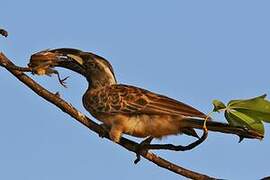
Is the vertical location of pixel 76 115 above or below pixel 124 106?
below

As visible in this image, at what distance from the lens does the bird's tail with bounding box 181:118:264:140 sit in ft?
9.11

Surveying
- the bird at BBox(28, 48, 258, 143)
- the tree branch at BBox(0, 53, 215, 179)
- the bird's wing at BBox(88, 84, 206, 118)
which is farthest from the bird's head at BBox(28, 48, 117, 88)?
the tree branch at BBox(0, 53, 215, 179)

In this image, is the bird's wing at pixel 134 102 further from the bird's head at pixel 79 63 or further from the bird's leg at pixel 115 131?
the bird's leg at pixel 115 131

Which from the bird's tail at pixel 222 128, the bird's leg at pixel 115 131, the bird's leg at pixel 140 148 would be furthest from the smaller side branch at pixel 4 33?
the bird's leg at pixel 115 131

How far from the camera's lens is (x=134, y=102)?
4.83m

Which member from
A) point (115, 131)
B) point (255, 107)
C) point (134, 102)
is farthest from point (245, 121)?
point (134, 102)

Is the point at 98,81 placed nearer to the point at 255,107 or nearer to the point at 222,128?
the point at 222,128

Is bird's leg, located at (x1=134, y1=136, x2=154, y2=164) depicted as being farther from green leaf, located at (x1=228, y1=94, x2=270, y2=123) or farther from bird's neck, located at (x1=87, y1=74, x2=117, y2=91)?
bird's neck, located at (x1=87, y1=74, x2=117, y2=91)

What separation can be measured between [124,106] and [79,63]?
54cm

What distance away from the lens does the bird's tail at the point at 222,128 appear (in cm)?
278

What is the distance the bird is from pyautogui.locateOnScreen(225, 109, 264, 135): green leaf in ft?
3.55

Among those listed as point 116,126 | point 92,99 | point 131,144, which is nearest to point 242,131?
point 131,144

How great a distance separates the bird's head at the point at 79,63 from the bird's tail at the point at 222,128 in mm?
879

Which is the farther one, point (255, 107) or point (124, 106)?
point (124, 106)
